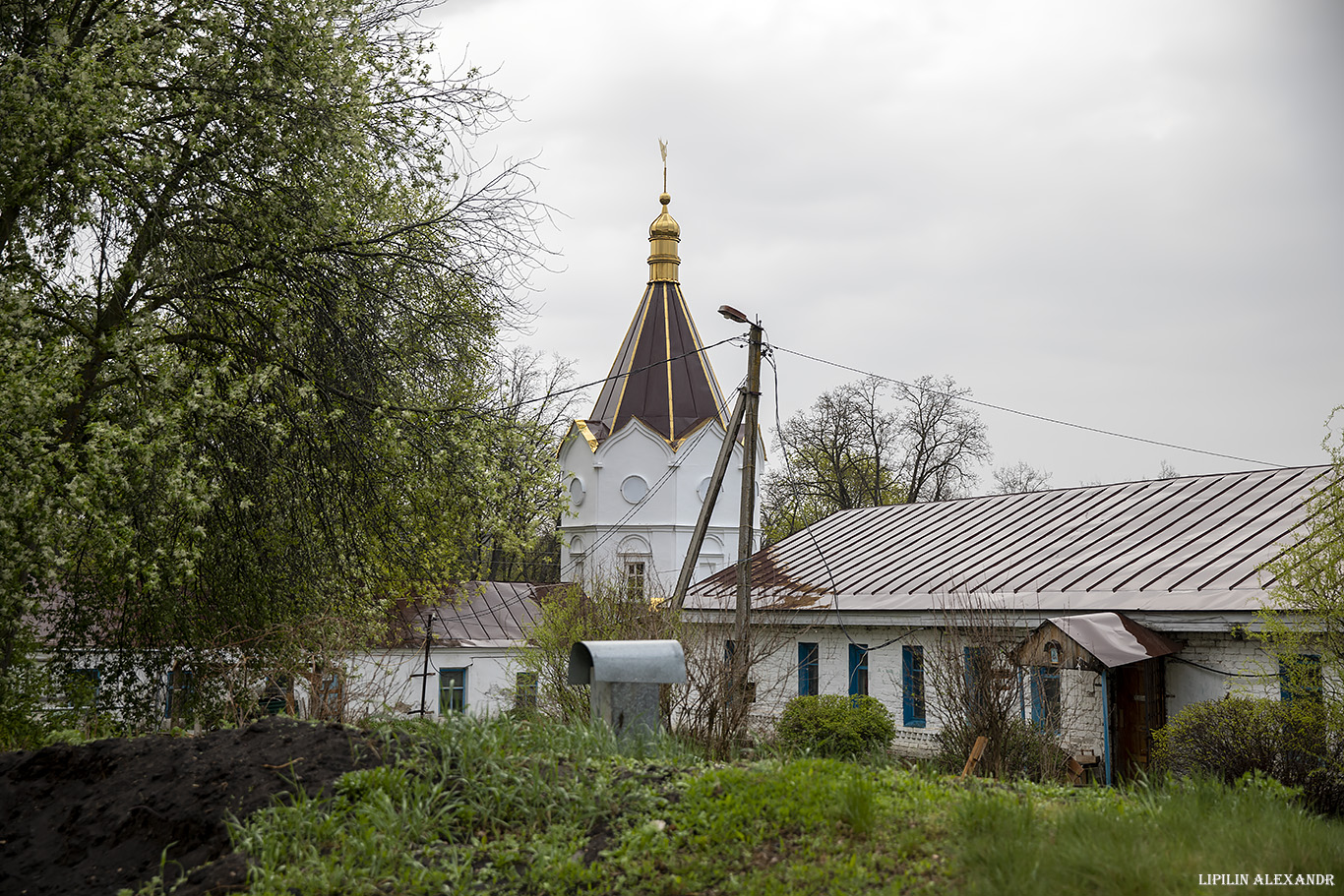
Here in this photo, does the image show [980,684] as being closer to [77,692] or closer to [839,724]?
[839,724]

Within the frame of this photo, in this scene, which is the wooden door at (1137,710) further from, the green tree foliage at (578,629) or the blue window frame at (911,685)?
the green tree foliage at (578,629)

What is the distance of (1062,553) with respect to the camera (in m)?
17.7

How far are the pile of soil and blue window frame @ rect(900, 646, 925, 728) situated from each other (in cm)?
1286

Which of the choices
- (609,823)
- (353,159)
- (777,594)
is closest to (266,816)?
(609,823)

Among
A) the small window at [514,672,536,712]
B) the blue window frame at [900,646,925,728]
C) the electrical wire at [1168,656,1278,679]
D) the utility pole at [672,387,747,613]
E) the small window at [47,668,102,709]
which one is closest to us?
the small window at [47,668,102,709]

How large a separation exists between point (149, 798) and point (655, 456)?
31.0 meters

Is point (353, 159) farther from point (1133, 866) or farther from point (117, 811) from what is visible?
point (1133, 866)

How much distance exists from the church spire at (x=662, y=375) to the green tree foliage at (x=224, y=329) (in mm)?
24458

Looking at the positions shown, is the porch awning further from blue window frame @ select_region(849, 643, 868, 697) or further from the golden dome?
the golden dome

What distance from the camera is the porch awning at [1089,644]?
530 inches

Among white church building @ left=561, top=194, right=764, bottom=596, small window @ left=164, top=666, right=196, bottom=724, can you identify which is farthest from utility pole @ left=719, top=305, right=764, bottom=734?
white church building @ left=561, top=194, right=764, bottom=596

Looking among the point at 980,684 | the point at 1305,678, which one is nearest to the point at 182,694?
the point at 980,684

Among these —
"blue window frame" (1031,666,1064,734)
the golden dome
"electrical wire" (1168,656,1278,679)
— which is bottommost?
"blue window frame" (1031,666,1064,734)

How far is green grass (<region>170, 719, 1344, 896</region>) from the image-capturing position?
4.68 metres
